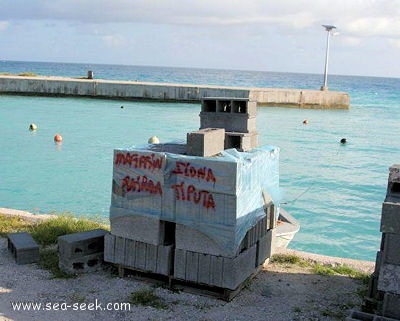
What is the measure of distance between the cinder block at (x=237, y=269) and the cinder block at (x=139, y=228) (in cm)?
102

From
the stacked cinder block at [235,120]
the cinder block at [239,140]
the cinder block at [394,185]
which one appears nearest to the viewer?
the cinder block at [394,185]

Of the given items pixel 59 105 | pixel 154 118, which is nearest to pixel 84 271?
pixel 154 118

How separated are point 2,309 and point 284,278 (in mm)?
4048

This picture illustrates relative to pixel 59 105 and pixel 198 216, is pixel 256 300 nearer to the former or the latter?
pixel 198 216

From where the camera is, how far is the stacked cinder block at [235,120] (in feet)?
28.6

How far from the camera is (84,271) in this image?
25.5 feet

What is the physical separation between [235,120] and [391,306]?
4.22 metres

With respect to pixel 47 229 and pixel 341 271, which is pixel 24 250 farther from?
pixel 341 271

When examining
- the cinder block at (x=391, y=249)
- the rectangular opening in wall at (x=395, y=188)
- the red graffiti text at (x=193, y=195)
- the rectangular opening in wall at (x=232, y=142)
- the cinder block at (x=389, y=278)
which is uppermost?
the rectangular opening in wall at (x=232, y=142)

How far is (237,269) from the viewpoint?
687 centimetres

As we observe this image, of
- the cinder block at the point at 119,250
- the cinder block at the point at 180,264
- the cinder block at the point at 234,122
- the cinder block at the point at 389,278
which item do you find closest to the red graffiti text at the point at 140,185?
the cinder block at the point at 119,250

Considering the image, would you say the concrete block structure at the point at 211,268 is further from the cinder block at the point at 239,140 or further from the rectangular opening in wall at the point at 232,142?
the rectangular opening in wall at the point at 232,142

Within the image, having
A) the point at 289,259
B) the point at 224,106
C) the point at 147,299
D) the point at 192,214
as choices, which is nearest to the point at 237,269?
the point at 192,214

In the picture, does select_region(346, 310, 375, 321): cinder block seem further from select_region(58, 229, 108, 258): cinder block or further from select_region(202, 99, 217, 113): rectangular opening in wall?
select_region(202, 99, 217, 113): rectangular opening in wall
